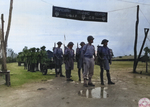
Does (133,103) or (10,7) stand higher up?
(10,7)

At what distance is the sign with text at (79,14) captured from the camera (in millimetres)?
10164

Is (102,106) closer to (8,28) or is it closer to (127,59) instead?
(8,28)

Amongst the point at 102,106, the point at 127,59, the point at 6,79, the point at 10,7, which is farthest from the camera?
the point at 127,59

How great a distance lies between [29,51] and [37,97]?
8980mm

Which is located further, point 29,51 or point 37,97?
point 29,51

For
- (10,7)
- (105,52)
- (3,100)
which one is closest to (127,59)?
(105,52)

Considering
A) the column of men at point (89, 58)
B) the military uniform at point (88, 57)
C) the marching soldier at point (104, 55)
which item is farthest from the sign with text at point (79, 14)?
the military uniform at point (88, 57)

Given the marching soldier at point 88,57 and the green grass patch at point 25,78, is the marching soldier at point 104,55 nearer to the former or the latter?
the marching soldier at point 88,57

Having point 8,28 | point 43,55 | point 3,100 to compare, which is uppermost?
point 8,28

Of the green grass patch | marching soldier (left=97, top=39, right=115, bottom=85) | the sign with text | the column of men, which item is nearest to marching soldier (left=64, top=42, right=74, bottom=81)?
the column of men

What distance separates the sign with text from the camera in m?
10.2

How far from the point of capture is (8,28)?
8469 mm

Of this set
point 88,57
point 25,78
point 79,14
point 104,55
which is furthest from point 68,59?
point 79,14

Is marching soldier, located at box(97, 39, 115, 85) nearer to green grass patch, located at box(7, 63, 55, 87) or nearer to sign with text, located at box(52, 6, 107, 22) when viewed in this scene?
sign with text, located at box(52, 6, 107, 22)
